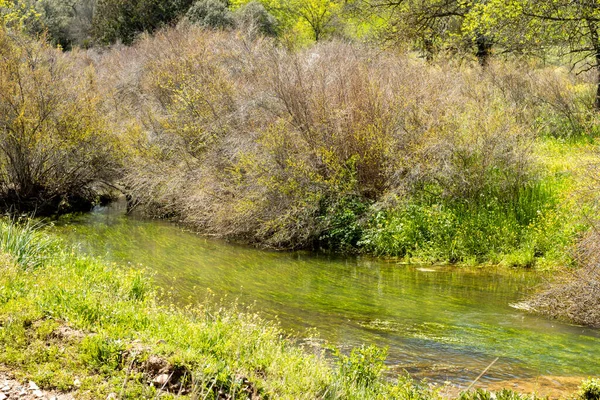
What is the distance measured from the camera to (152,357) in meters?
5.94

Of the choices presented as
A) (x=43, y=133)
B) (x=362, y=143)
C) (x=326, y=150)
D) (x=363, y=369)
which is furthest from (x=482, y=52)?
(x=363, y=369)

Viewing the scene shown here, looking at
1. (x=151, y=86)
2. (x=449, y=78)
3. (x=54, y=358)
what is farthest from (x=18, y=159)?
(x=54, y=358)

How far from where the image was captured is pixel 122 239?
17.7 m

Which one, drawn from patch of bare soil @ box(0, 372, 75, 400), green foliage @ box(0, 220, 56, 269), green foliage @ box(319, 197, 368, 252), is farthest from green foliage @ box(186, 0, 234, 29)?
patch of bare soil @ box(0, 372, 75, 400)

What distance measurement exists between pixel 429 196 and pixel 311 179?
310 cm

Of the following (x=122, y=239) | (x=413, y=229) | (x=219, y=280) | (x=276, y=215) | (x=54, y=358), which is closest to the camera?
(x=54, y=358)

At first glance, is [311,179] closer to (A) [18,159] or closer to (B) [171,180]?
(B) [171,180]

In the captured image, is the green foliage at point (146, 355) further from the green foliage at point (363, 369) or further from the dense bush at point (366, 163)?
the dense bush at point (366, 163)

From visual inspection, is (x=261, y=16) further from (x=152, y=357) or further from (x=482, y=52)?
(x=152, y=357)

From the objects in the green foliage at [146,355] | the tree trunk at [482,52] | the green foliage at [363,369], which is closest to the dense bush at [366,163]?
the tree trunk at [482,52]

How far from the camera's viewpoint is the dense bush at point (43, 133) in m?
19.2

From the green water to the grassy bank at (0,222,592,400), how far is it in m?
1.61

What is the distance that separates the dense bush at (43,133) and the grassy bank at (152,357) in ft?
41.6

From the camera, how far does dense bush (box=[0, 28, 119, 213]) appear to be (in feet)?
63.2
